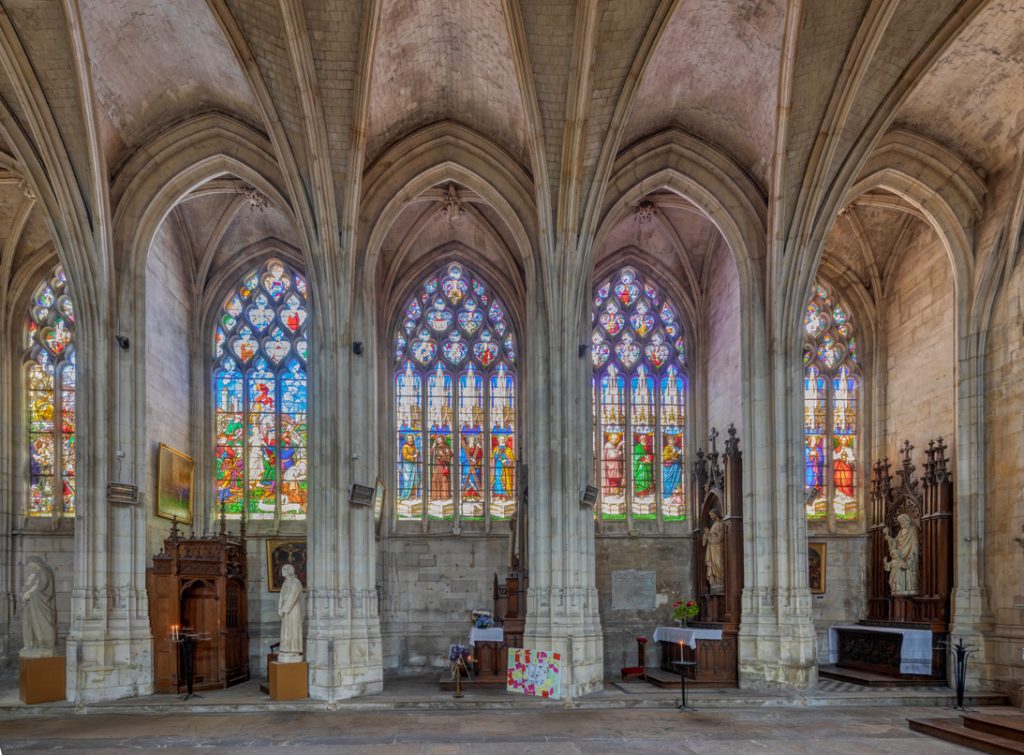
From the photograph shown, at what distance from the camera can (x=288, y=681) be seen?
16703 millimetres

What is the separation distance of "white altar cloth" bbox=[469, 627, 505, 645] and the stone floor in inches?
Answer: 93.7

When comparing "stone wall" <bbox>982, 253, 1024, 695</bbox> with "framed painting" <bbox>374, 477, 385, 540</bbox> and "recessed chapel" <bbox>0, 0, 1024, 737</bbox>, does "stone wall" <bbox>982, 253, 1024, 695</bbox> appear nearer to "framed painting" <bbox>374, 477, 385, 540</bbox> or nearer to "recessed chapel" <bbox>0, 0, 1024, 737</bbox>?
"recessed chapel" <bbox>0, 0, 1024, 737</bbox>

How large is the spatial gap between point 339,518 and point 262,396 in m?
6.43

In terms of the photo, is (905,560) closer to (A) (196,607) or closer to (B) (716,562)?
(B) (716,562)

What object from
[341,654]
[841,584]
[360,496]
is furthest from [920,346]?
[341,654]

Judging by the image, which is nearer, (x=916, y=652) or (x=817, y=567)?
(x=916, y=652)

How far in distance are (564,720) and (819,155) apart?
414 inches

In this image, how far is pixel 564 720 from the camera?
48.8ft

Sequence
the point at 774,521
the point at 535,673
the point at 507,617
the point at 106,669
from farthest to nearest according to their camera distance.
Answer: the point at 507,617 → the point at 774,521 → the point at 535,673 → the point at 106,669

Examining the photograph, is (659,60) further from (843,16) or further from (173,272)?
(173,272)

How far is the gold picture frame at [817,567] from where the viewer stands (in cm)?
2208

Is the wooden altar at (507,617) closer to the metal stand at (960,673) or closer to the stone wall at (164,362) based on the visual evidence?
the stone wall at (164,362)

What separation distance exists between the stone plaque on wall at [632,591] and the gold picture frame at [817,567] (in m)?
3.53

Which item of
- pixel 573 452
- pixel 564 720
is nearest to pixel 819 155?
pixel 573 452
